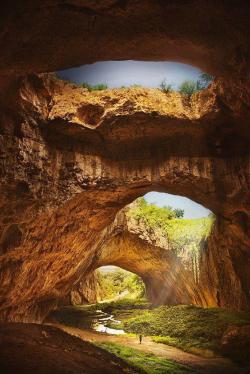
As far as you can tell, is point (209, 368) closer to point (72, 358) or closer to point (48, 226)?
point (72, 358)

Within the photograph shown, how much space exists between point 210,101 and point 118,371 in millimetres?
7375

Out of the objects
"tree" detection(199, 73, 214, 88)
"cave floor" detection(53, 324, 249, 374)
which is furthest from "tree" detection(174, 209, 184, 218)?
"tree" detection(199, 73, 214, 88)

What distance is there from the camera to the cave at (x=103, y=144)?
571 cm

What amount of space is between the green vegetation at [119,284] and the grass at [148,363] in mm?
21615

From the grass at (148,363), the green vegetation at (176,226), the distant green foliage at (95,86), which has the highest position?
the distant green foliage at (95,86)

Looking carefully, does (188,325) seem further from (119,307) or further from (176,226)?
(119,307)

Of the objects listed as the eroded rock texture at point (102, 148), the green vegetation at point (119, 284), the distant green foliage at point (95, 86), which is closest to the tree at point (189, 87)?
the eroded rock texture at point (102, 148)

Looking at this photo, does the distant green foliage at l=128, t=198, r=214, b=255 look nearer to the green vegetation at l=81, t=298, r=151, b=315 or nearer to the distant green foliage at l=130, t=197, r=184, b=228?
the distant green foliage at l=130, t=197, r=184, b=228

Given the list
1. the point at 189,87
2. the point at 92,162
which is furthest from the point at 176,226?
the point at 189,87

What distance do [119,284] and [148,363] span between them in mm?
27391

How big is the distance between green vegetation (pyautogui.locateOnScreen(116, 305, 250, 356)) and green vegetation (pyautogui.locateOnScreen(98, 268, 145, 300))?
16082mm

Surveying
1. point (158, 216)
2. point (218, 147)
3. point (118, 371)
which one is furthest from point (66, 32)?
point (158, 216)

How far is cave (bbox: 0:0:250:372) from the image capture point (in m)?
5.71

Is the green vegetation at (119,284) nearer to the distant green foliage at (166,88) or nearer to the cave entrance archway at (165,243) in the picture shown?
the cave entrance archway at (165,243)
